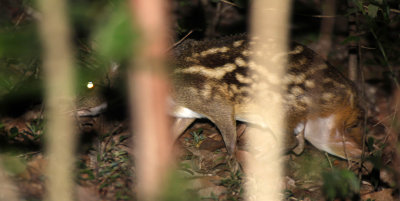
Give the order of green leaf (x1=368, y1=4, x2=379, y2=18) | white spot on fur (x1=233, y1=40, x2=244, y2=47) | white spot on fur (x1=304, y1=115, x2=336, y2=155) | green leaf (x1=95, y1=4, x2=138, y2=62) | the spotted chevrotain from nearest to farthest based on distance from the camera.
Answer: green leaf (x1=95, y1=4, x2=138, y2=62) → green leaf (x1=368, y1=4, x2=379, y2=18) → the spotted chevrotain → white spot on fur (x1=233, y1=40, x2=244, y2=47) → white spot on fur (x1=304, y1=115, x2=336, y2=155)

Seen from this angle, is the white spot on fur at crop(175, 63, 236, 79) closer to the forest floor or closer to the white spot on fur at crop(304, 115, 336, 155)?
the forest floor

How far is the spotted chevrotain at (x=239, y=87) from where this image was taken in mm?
5055

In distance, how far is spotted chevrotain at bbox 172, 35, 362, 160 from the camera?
505cm

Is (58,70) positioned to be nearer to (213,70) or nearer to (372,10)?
(213,70)

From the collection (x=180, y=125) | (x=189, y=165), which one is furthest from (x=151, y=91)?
(x=180, y=125)

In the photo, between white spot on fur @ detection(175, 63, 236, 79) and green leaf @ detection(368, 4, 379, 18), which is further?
white spot on fur @ detection(175, 63, 236, 79)

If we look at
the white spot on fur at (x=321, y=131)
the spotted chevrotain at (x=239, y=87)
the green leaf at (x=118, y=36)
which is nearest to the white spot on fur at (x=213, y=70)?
the spotted chevrotain at (x=239, y=87)

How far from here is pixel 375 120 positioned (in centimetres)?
693

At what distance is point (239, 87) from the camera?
5.07m

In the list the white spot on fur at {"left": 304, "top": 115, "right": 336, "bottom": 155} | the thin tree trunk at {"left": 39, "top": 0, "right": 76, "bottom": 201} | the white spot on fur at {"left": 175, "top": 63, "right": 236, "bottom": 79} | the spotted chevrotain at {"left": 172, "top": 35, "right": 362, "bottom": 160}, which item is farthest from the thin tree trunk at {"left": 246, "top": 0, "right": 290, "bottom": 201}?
the thin tree trunk at {"left": 39, "top": 0, "right": 76, "bottom": 201}

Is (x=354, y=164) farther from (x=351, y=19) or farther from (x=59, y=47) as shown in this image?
(x=59, y=47)

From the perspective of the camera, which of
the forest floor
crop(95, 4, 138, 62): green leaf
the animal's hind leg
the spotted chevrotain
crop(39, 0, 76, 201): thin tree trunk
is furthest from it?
the animal's hind leg

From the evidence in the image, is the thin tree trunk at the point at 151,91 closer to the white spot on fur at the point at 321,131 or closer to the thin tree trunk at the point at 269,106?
the thin tree trunk at the point at 269,106

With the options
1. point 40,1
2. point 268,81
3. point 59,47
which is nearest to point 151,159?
point 59,47
